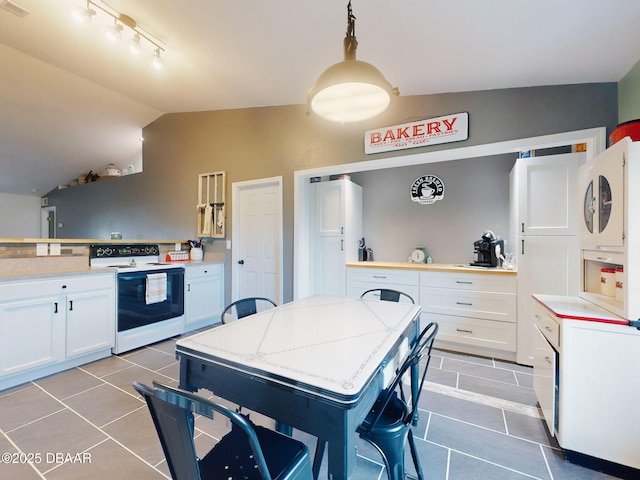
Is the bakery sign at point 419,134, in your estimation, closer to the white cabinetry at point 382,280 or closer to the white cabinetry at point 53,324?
the white cabinetry at point 382,280

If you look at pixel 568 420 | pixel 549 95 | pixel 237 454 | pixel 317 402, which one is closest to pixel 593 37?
pixel 549 95

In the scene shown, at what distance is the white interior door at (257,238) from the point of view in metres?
3.87

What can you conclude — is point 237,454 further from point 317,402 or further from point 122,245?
point 122,245

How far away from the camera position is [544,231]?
2.61 meters

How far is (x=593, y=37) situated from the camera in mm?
1782

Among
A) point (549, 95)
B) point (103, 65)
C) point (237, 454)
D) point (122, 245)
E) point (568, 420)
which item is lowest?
Result: point (568, 420)

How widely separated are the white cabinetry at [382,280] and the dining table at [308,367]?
1.65 metres

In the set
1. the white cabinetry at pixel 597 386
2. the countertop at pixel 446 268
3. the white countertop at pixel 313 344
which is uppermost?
the countertop at pixel 446 268

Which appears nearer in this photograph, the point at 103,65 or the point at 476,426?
the point at 476,426

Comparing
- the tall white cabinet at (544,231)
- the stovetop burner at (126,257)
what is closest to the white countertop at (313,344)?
the tall white cabinet at (544,231)

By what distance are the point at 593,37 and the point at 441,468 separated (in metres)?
2.69

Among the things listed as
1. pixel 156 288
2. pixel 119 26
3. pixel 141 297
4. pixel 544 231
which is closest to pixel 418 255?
pixel 544 231

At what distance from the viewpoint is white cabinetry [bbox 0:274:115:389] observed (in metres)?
2.24

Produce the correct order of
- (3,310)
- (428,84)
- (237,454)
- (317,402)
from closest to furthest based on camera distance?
(317,402) < (237,454) < (3,310) < (428,84)
